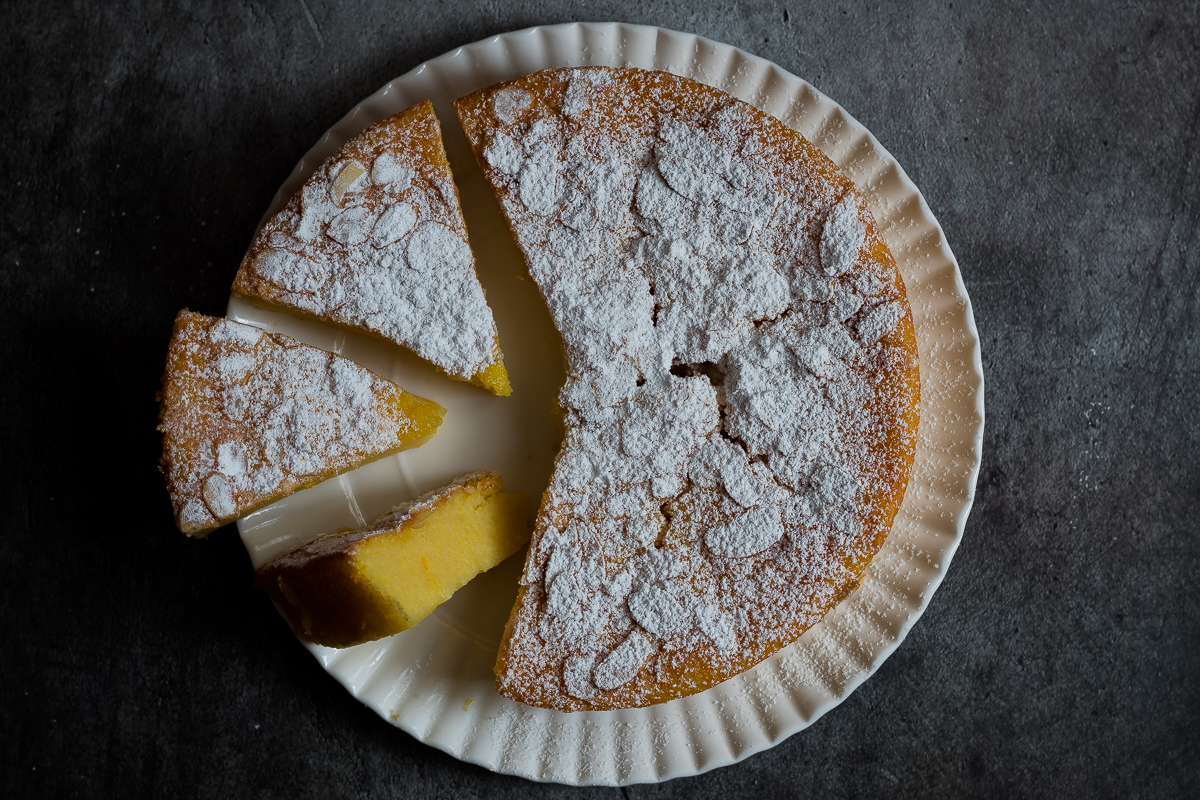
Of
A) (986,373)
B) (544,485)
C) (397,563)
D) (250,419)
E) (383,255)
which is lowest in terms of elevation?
(397,563)

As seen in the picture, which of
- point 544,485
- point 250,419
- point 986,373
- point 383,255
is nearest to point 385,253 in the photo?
point 383,255

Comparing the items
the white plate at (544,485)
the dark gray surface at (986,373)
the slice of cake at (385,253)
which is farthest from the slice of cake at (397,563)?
the dark gray surface at (986,373)

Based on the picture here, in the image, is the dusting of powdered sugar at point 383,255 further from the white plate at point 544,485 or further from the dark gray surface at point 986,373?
the dark gray surface at point 986,373

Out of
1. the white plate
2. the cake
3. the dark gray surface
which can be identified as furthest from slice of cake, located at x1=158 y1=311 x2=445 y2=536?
the cake

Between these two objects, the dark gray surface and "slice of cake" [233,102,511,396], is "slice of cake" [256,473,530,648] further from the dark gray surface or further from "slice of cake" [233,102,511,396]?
the dark gray surface

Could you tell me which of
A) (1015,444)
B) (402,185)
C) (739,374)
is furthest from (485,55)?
(1015,444)

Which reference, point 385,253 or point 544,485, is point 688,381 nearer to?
point 544,485
